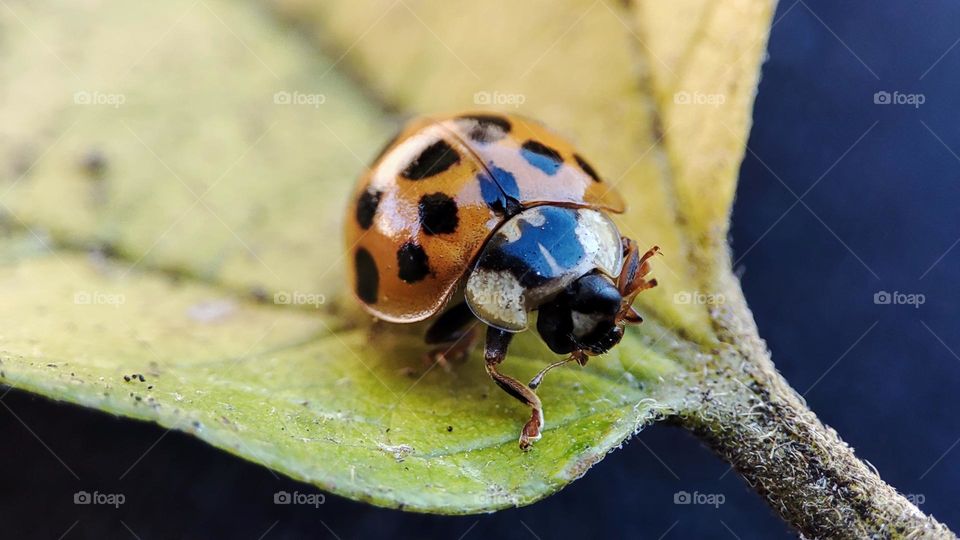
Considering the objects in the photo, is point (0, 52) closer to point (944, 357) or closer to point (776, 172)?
point (776, 172)

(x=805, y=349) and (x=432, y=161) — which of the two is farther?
(x=805, y=349)

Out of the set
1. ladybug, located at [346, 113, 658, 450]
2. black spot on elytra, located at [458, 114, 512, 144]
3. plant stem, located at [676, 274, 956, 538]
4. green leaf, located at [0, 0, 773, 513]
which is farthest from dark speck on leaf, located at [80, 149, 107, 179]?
plant stem, located at [676, 274, 956, 538]

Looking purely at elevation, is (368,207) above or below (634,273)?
below

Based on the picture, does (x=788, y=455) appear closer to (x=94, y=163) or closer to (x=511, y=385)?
(x=511, y=385)

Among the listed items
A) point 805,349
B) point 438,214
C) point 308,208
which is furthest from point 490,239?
point 805,349

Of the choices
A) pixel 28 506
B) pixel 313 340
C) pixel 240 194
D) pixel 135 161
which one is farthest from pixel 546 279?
pixel 28 506

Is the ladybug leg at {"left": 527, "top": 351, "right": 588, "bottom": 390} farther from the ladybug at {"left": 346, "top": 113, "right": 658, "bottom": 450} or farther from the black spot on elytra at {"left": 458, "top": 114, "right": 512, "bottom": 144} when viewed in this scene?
the black spot on elytra at {"left": 458, "top": 114, "right": 512, "bottom": 144}
